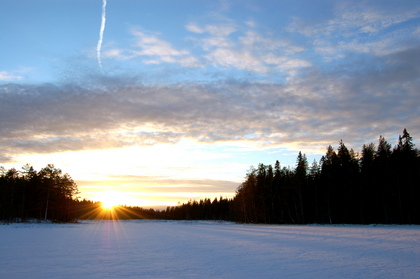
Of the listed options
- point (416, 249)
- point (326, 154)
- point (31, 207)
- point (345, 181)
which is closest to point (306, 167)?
point (326, 154)

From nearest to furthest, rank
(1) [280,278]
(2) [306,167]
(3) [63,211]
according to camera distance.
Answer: (1) [280,278] → (2) [306,167] → (3) [63,211]

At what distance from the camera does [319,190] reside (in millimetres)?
68625

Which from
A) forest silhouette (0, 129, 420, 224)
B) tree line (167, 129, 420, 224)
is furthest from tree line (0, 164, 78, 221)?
tree line (167, 129, 420, 224)

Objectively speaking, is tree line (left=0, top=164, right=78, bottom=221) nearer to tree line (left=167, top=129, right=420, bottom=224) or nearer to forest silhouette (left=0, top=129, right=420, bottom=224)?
forest silhouette (left=0, top=129, right=420, bottom=224)

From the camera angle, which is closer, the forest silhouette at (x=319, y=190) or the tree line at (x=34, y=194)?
the forest silhouette at (x=319, y=190)

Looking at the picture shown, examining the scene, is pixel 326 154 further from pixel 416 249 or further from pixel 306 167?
pixel 416 249

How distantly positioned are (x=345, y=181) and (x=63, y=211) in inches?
2861

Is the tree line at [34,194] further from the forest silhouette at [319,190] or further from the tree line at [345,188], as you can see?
the tree line at [345,188]

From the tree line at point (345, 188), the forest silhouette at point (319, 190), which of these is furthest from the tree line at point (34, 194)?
the tree line at point (345, 188)

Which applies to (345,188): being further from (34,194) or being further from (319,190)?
(34,194)

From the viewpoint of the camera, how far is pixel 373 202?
2406 inches

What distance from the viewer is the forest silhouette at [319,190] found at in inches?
2181

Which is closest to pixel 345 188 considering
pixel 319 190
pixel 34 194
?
pixel 319 190

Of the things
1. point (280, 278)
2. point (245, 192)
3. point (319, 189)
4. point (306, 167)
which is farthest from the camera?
point (245, 192)
